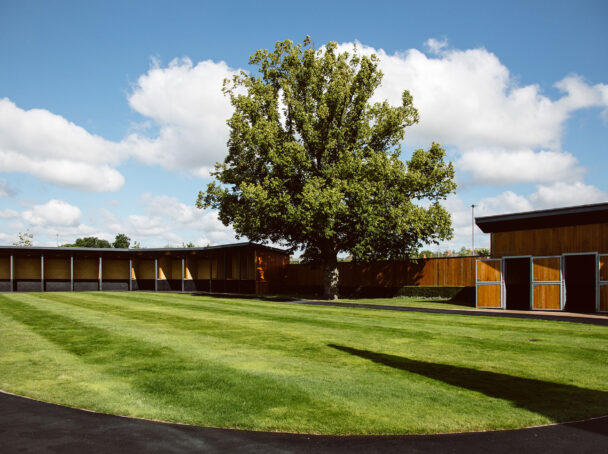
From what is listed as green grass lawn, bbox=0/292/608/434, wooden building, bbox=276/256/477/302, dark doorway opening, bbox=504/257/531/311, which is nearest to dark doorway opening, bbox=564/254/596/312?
dark doorway opening, bbox=504/257/531/311

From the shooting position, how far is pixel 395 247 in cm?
3139

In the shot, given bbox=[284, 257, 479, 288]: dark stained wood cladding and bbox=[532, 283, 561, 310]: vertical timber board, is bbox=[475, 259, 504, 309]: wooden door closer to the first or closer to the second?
bbox=[532, 283, 561, 310]: vertical timber board

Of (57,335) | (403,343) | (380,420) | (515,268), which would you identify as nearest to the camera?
(380,420)

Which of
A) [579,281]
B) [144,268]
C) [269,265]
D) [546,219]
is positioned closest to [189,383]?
[546,219]

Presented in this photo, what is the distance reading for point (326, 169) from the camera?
30.0 metres

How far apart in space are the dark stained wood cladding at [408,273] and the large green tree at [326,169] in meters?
2.38

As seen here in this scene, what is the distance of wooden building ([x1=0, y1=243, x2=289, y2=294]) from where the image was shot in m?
41.8

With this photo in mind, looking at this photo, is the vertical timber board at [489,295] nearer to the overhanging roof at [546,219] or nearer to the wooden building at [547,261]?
the wooden building at [547,261]

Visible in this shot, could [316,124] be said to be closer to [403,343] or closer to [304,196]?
[304,196]

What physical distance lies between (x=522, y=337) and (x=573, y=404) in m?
6.52

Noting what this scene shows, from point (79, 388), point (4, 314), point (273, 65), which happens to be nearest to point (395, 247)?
point (273, 65)

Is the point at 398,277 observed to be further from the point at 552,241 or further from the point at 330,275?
the point at 552,241

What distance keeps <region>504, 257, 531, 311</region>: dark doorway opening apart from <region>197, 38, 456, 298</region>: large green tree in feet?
17.4

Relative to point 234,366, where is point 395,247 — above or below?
above
